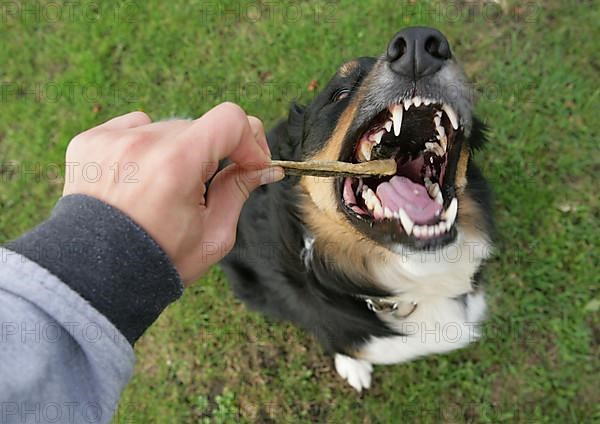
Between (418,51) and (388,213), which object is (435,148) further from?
(418,51)

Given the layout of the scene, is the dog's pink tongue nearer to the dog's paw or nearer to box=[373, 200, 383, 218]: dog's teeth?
box=[373, 200, 383, 218]: dog's teeth

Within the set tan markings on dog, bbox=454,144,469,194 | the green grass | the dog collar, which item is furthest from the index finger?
the green grass

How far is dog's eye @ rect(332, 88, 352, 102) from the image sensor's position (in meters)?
2.53

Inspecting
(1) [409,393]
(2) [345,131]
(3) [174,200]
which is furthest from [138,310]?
(1) [409,393]

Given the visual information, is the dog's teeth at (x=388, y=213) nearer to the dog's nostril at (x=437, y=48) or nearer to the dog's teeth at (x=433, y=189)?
the dog's teeth at (x=433, y=189)

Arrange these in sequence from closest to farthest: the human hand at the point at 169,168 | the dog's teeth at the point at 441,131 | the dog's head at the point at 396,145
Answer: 1. the human hand at the point at 169,168
2. the dog's head at the point at 396,145
3. the dog's teeth at the point at 441,131

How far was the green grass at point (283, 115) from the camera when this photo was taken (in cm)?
360

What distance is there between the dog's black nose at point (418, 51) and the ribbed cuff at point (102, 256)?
1.31 m

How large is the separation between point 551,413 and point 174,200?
3.09 m

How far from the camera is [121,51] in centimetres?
472

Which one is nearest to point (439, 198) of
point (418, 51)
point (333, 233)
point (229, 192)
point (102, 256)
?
point (333, 233)

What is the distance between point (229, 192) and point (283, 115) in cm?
271

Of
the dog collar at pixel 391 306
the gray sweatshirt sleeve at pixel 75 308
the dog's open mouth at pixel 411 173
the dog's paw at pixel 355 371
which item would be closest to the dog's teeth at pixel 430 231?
the dog's open mouth at pixel 411 173

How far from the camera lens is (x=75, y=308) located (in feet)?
4.24
